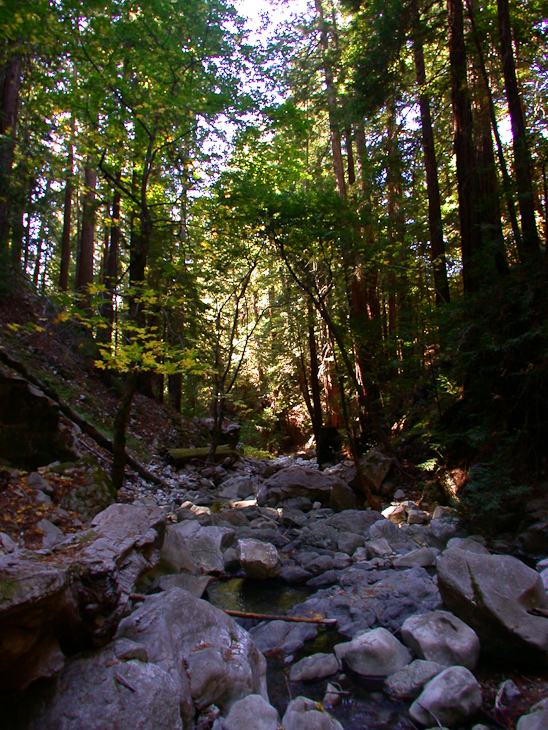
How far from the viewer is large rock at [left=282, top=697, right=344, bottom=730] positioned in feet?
8.57

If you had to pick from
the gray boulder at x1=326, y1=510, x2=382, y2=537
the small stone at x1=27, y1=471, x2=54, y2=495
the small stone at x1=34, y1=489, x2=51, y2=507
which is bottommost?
the gray boulder at x1=326, y1=510, x2=382, y2=537

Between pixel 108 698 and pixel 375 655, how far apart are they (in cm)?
197

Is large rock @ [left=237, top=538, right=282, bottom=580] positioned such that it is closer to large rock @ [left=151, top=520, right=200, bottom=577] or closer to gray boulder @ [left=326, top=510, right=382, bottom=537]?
large rock @ [left=151, top=520, right=200, bottom=577]

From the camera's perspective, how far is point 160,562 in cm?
468

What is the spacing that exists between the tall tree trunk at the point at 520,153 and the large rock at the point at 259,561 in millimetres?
5030

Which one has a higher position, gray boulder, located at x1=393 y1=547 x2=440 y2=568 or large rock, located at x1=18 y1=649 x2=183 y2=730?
large rock, located at x1=18 y1=649 x2=183 y2=730

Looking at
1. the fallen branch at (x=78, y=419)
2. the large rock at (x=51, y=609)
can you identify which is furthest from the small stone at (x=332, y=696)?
the fallen branch at (x=78, y=419)

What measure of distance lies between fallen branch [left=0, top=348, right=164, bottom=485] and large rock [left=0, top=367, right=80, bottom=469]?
935 millimetres

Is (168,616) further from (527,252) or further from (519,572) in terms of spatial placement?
(527,252)

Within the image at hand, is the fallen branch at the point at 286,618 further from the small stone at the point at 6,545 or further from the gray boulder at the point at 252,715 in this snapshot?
the small stone at the point at 6,545

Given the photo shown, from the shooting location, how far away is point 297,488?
28.1ft

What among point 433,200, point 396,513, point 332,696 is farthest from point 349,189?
point 332,696

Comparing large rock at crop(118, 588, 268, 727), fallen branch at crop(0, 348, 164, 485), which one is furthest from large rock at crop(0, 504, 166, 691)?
fallen branch at crop(0, 348, 164, 485)

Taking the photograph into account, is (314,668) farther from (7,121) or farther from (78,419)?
(7,121)
